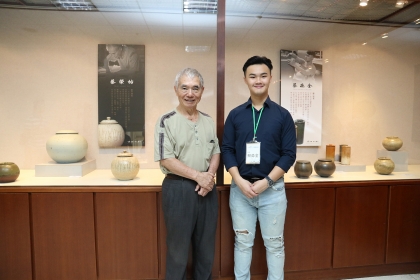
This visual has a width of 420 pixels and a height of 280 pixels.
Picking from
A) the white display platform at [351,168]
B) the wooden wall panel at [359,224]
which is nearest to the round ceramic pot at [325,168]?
the wooden wall panel at [359,224]

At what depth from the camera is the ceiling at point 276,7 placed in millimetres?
2162

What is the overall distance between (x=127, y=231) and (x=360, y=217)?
175cm

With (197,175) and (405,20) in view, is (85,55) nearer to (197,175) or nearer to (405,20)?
(197,175)

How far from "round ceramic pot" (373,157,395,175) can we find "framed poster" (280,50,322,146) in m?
0.52

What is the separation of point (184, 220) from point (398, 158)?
210cm

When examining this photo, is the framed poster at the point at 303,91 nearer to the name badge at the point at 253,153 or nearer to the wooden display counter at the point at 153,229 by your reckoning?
the wooden display counter at the point at 153,229

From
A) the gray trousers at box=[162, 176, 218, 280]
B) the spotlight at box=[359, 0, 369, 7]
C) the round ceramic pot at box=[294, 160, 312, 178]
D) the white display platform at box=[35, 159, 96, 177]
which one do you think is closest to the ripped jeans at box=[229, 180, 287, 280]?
the gray trousers at box=[162, 176, 218, 280]

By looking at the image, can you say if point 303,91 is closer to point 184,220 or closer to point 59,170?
point 184,220

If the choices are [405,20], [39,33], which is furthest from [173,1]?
[405,20]

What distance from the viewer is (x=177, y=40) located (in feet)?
7.54

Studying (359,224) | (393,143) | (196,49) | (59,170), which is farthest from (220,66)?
(393,143)

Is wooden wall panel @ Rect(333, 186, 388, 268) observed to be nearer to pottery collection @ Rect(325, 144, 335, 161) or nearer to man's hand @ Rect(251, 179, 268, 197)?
pottery collection @ Rect(325, 144, 335, 161)

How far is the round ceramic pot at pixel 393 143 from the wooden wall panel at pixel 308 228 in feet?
3.19

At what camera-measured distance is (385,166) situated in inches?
84.4
